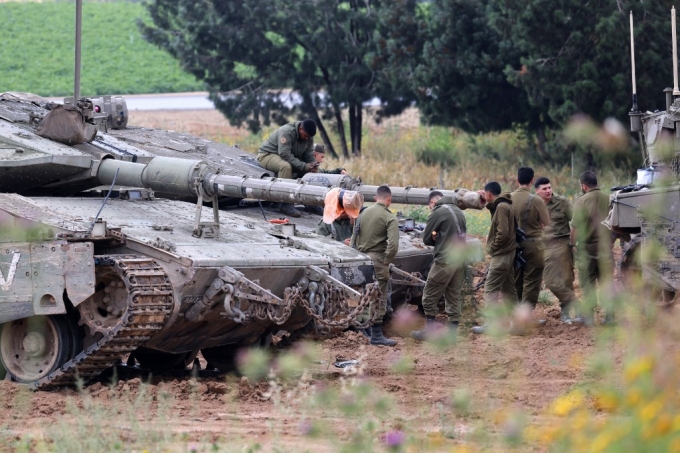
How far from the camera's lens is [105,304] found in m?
9.53

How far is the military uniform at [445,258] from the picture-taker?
1226cm

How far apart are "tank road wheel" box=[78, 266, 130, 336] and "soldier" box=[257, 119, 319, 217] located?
165 inches

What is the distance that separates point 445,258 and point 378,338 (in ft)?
3.49

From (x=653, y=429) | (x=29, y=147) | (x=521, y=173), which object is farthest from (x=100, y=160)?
(x=653, y=429)

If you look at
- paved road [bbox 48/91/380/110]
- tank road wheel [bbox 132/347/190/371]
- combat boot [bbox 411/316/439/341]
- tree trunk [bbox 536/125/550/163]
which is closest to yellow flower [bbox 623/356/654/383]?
tank road wheel [bbox 132/347/190/371]

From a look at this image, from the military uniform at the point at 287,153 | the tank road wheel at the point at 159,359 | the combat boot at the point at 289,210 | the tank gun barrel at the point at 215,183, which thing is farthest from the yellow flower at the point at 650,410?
the military uniform at the point at 287,153

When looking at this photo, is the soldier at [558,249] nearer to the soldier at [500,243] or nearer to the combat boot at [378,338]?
the soldier at [500,243]

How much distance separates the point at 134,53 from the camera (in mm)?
45906

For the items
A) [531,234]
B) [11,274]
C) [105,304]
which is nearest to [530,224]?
[531,234]

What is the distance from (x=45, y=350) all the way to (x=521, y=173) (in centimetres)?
551

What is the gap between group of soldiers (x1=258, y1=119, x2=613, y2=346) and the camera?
12172mm

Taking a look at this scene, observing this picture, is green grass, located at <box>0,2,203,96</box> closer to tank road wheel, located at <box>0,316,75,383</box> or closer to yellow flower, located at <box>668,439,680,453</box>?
tank road wheel, located at <box>0,316,75,383</box>

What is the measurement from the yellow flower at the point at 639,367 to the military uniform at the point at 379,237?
26.8ft

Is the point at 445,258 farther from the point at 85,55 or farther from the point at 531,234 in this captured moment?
the point at 85,55
